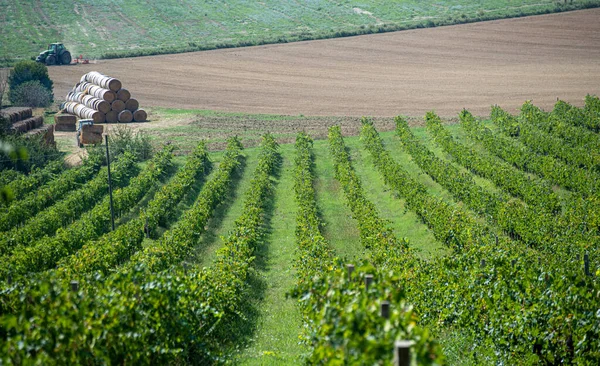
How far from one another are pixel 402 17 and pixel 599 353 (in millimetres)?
71921

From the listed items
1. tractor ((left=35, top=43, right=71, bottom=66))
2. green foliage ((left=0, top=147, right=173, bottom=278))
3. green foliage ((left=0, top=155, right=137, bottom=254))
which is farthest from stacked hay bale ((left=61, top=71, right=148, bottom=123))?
tractor ((left=35, top=43, right=71, bottom=66))

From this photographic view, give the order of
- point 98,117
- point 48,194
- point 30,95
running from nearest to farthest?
1. point 48,194
2. point 98,117
3. point 30,95

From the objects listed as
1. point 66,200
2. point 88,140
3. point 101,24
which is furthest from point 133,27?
point 66,200

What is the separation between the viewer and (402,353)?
17.6 feet

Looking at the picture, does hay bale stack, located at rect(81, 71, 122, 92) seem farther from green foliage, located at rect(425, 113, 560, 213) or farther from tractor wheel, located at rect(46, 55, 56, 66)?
green foliage, located at rect(425, 113, 560, 213)

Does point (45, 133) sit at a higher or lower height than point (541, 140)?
higher

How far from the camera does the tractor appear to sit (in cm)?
6053

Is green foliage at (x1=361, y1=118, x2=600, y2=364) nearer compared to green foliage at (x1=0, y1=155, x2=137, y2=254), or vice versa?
green foliage at (x1=361, y1=118, x2=600, y2=364)

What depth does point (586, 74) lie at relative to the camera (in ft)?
166

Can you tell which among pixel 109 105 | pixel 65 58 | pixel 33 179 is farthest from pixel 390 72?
pixel 33 179

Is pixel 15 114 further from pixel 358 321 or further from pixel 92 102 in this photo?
pixel 358 321

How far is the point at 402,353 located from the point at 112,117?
3847 centimetres

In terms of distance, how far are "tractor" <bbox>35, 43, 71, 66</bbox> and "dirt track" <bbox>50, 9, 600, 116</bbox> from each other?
198cm

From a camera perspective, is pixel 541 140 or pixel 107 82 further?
pixel 107 82
